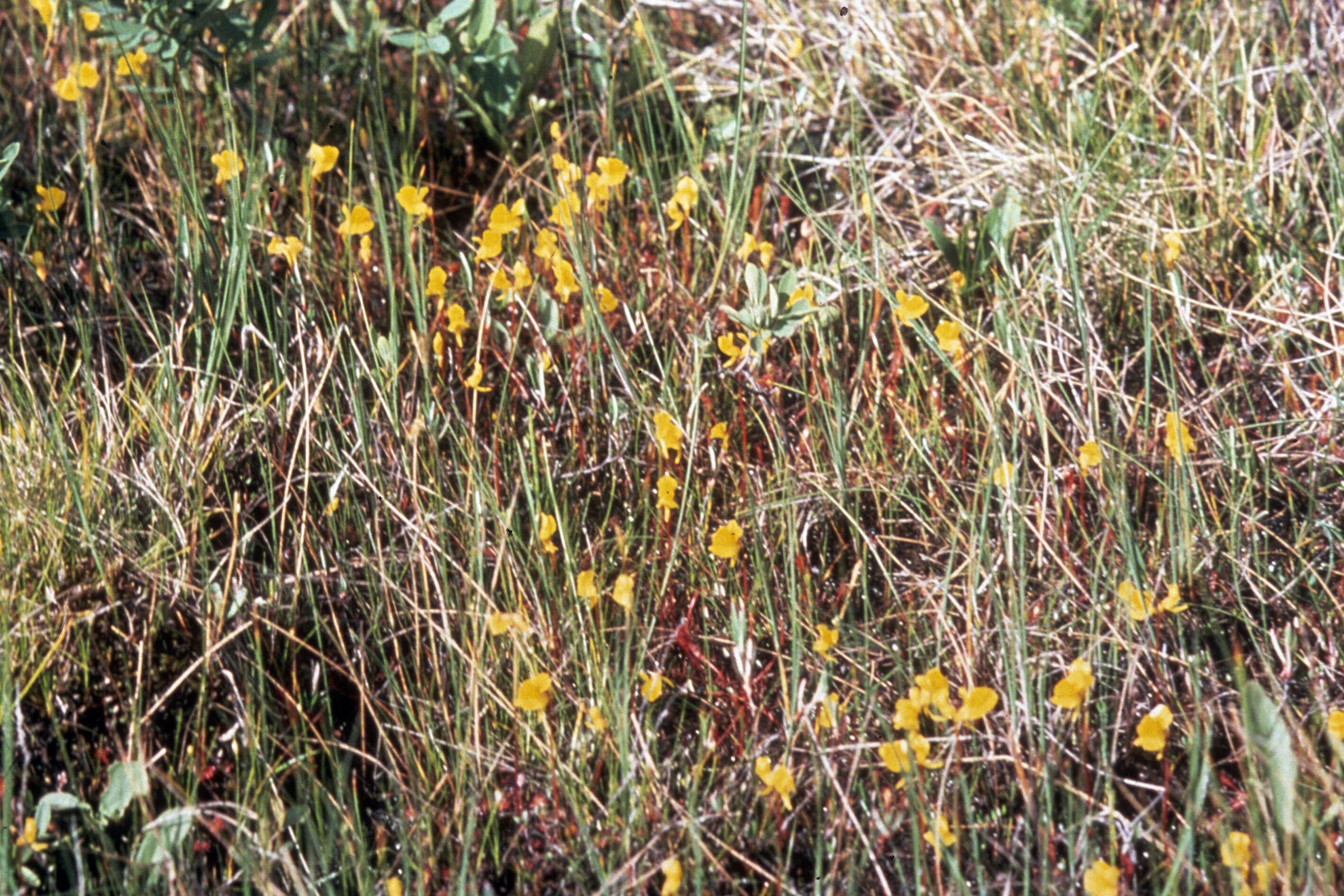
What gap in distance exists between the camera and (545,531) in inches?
61.2

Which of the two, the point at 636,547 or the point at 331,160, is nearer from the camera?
the point at 636,547

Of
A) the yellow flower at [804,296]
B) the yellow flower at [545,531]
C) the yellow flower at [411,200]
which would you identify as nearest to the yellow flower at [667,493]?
the yellow flower at [545,531]

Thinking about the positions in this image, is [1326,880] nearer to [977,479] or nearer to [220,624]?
[977,479]

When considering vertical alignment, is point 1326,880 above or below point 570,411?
below

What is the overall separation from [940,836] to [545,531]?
25.0 inches

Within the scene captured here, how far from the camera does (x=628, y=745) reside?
1381 mm

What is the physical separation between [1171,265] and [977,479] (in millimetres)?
592

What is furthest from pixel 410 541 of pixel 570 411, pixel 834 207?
pixel 834 207

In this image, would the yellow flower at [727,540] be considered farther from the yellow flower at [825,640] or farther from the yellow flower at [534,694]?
the yellow flower at [534,694]

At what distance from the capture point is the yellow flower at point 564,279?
1896 mm

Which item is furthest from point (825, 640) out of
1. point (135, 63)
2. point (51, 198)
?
point (135, 63)

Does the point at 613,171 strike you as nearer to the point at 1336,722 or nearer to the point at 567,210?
the point at 567,210

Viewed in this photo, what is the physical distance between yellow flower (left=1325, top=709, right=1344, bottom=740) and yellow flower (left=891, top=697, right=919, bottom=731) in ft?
1.51

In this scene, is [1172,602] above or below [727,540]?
below
